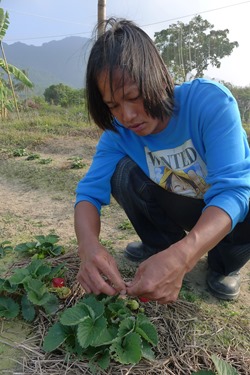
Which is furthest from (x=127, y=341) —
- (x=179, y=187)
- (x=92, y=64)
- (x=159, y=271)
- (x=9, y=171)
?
(x=9, y=171)

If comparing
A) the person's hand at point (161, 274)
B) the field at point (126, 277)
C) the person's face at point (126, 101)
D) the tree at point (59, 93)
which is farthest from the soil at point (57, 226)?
the tree at point (59, 93)

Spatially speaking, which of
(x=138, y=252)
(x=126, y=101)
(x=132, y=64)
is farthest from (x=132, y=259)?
(x=132, y=64)

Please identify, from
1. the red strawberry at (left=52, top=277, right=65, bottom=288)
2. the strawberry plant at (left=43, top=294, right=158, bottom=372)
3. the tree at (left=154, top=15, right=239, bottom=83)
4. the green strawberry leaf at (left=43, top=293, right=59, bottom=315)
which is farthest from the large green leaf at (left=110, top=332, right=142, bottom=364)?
the tree at (left=154, top=15, right=239, bottom=83)

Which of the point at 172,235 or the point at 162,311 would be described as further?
the point at 172,235

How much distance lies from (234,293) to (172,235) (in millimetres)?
420

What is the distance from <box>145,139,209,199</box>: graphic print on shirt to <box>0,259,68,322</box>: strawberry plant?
661mm

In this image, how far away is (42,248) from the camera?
2.04m

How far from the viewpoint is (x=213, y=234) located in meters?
1.24

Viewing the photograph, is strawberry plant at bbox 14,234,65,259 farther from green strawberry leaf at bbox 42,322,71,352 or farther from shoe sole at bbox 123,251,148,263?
green strawberry leaf at bbox 42,322,71,352

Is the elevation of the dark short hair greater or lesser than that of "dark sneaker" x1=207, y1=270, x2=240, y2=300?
greater

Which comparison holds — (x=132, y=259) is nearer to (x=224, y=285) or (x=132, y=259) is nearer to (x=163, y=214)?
(x=163, y=214)

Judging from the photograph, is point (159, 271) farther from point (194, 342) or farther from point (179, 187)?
point (179, 187)

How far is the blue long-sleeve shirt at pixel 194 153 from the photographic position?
4.35 ft

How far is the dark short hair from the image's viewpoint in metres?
1.27
